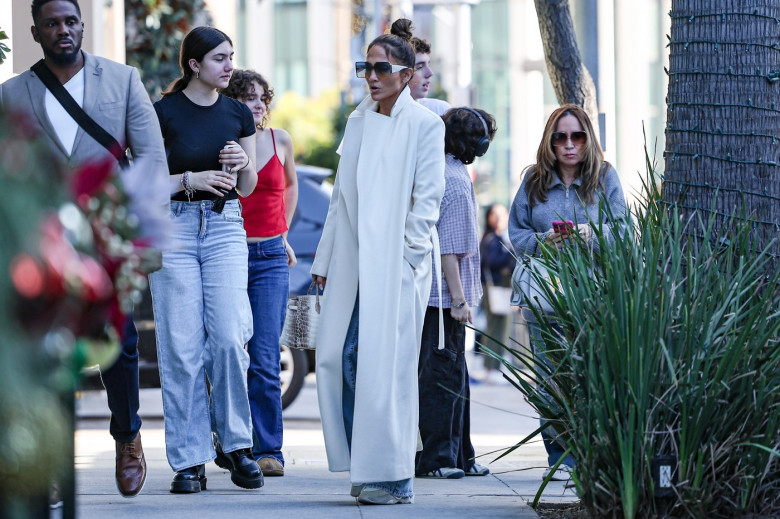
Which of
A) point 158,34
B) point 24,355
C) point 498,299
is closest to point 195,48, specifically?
point 24,355

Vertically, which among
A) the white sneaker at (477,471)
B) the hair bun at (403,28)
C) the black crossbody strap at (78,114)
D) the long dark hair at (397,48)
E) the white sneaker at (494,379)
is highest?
the hair bun at (403,28)

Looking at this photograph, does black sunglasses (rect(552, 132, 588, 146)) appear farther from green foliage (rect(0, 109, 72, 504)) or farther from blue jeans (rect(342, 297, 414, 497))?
green foliage (rect(0, 109, 72, 504))

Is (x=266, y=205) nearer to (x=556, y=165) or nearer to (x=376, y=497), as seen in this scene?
(x=556, y=165)

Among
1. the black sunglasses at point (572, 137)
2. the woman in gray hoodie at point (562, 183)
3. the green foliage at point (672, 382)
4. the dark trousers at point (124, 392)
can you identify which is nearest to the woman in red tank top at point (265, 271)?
the woman in gray hoodie at point (562, 183)

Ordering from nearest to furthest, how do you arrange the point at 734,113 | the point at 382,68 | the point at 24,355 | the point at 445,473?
1. the point at 24,355
2. the point at 734,113
3. the point at 382,68
4. the point at 445,473

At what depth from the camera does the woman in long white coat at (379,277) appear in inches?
221

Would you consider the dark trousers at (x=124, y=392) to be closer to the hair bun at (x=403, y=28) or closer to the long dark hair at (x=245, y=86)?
the long dark hair at (x=245, y=86)

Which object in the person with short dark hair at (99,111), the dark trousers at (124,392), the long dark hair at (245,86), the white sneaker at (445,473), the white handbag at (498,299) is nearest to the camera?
the person with short dark hair at (99,111)

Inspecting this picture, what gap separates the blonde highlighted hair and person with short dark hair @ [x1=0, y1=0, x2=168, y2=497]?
81.0 inches

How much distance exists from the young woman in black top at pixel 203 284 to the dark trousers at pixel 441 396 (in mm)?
1050

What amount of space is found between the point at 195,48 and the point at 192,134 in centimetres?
39

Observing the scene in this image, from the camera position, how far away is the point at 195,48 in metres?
6.11

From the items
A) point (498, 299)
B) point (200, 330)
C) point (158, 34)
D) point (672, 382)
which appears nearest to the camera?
point (672, 382)

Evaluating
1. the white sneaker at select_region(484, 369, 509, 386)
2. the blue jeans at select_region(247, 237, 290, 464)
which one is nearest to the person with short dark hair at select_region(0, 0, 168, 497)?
the blue jeans at select_region(247, 237, 290, 464)
